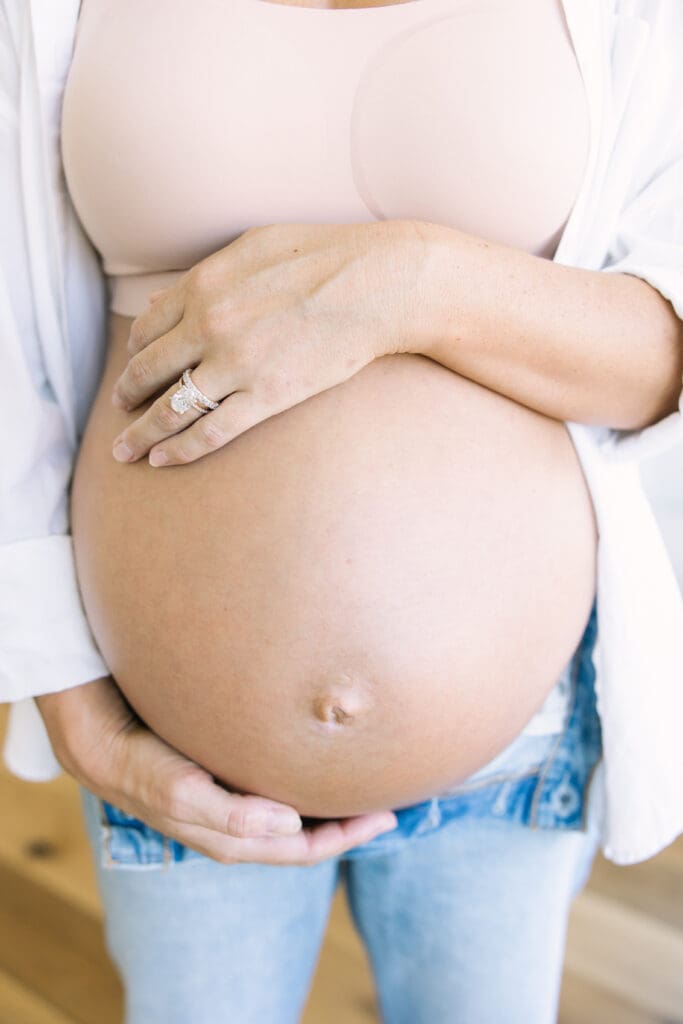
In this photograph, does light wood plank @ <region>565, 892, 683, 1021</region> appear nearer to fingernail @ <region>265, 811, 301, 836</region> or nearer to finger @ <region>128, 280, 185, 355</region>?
fingernail @ <region>265, 811, 301, 836</region>

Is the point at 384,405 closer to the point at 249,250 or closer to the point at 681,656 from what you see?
the point at 249,250

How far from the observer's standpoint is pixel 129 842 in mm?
813

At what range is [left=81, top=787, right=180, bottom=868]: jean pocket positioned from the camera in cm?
81

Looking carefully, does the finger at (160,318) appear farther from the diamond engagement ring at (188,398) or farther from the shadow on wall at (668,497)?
the shadow on wall at (668,497)

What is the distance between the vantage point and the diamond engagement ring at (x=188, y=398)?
651mm

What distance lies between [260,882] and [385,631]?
33cm

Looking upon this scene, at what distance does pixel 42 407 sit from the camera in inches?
30.9

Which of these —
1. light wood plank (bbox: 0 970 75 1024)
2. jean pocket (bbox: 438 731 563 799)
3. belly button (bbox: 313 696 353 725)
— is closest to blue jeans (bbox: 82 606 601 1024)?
jean pocket (bbox: 438 731 563 799)

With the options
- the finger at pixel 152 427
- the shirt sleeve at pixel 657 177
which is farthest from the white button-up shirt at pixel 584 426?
the finger at pixel 152 427

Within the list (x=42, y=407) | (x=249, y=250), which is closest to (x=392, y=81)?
(x=249, y=250)

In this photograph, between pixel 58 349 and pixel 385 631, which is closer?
pixel 385 631

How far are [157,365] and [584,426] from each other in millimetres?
352

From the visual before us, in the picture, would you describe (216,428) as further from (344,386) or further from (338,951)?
(338,951)

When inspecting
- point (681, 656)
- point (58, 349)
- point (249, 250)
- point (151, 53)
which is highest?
point (151, 53)
